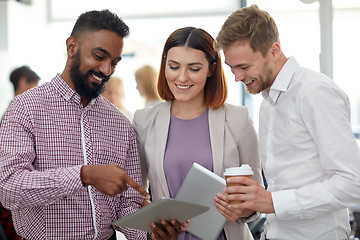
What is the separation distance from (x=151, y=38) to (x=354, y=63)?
271 cm

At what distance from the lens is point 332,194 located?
151cm

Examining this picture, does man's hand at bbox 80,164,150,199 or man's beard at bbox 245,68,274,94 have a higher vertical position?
man's beard at bbox 245,68,274,94

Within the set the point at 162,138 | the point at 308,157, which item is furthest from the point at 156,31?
the point at 308,157

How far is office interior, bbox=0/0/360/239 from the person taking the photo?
5492mm

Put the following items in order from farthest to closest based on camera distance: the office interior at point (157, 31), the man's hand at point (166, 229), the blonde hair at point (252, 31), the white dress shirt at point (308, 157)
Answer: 1. the office interior at point (157, 31)
2. the man's hand at point (166, 229)
3. the blonde hair at point (252, 31)
4. the white dress shirt at point (308, 157)

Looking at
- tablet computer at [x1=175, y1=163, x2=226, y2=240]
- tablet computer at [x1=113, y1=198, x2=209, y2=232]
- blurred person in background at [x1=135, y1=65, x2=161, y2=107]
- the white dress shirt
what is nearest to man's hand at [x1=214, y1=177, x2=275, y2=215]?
the white dress shirt

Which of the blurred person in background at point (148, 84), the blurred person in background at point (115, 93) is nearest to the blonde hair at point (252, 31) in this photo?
the blurred person in background at point (148, 84)

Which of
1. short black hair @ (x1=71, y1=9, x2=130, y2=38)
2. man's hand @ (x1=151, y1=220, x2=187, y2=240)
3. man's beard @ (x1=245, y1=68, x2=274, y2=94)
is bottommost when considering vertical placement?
man's hand @ (x1=151, y1=220, x2=187, y2=240)

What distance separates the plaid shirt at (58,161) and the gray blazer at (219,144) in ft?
0.47

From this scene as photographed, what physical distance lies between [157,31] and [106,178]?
514cm

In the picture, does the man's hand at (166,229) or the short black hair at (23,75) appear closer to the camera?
the man's hand at (166,229)

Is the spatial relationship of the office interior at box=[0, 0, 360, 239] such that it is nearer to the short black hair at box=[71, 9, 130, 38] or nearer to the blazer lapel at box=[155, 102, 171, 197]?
the blazer lapel at box=[155, 102, 171, 197]

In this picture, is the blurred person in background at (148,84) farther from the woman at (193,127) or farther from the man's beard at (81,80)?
the man's beard at (81,80)

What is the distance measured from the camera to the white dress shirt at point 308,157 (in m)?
1.50
